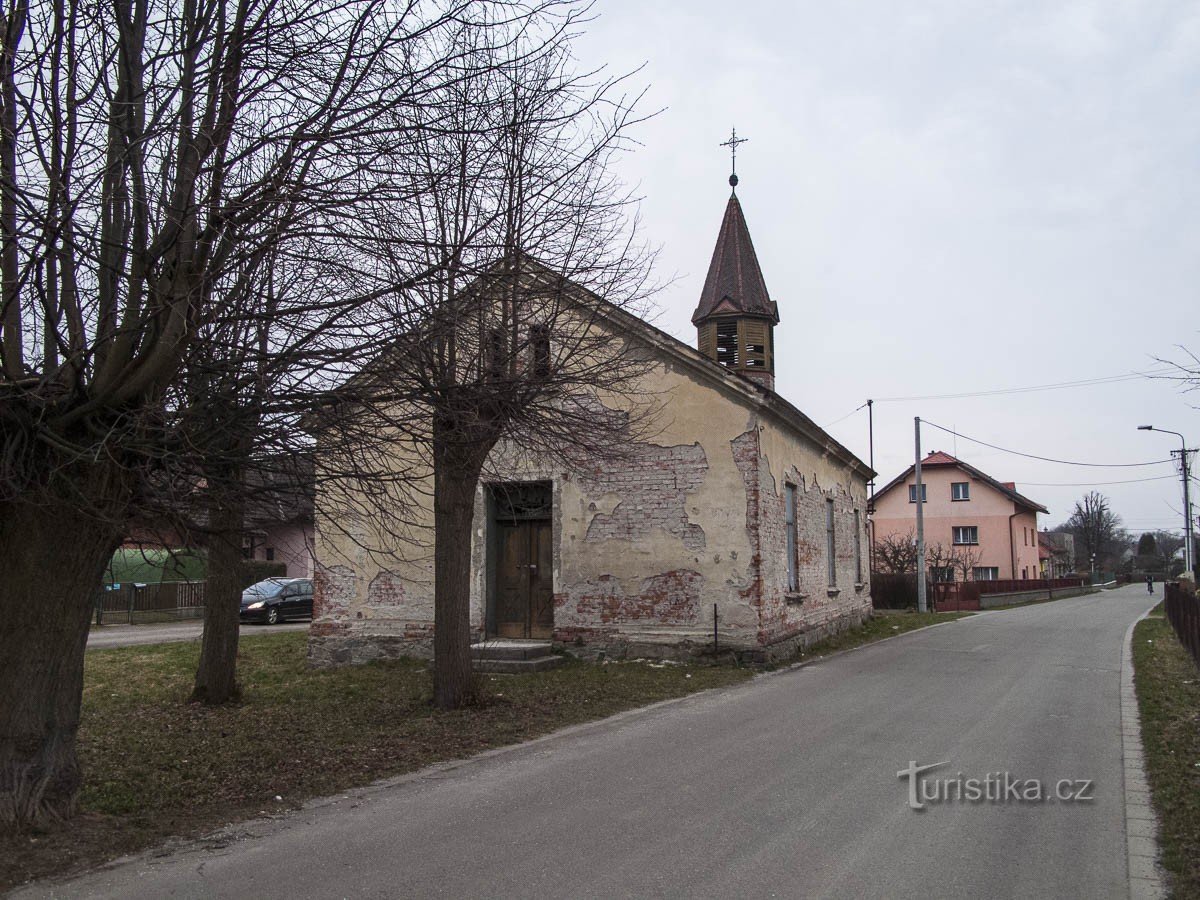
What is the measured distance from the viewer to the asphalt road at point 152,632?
1977 cm

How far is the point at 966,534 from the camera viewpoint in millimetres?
54938

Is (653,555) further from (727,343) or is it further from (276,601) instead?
(276,601)

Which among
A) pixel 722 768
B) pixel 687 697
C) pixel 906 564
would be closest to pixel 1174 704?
pixel 687 697

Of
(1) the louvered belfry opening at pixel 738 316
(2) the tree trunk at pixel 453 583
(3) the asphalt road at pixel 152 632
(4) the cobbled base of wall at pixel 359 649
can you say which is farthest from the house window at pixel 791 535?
(3) the asphalt road at pixel 152 632

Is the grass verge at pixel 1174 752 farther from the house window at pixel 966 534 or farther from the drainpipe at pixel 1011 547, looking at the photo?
the house window at pixel 966 534

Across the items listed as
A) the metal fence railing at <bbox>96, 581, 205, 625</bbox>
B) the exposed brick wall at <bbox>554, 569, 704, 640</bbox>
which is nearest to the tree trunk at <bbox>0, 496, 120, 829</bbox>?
the exposed brick wall at <bbox>554, 569, 704, 640</bbox>

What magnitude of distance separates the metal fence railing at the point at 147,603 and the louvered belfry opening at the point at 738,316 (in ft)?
54.1

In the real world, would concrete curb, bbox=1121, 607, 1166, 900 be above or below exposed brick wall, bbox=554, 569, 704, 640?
below

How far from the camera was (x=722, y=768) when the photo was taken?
7570 millimetres

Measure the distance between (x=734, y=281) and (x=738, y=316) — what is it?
1.08 meters

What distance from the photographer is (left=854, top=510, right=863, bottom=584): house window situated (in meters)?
24.4

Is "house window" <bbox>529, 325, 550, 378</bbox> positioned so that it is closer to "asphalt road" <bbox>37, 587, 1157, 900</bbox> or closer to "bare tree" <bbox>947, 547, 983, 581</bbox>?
"asphalt road" <bbox>37, 587, 1157, 900</bbox>

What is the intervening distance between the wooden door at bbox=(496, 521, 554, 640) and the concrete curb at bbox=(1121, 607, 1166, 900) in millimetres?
8939

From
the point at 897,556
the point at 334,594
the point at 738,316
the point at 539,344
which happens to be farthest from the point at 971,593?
the point at 539,344
